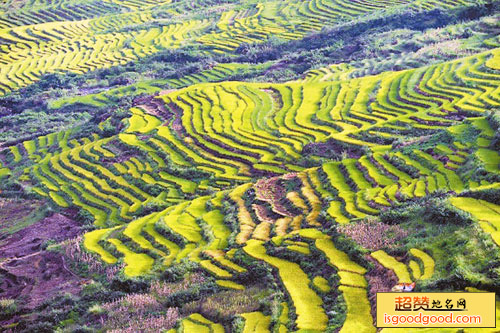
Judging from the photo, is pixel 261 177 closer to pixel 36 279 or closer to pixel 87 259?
pixel 87 259

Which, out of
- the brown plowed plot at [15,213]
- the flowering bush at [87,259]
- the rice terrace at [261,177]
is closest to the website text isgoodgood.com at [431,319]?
the rice terrace at [261,177]

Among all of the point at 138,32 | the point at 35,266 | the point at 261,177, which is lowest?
the point at 35,266

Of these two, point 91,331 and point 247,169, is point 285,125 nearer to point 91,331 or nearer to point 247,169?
point 247,169

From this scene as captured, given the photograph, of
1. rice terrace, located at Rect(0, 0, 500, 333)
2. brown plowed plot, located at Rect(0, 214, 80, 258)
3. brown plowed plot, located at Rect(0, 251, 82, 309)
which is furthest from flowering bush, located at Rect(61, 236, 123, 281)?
brown plowed plot, located at Rect(0, 214, 80, 258)

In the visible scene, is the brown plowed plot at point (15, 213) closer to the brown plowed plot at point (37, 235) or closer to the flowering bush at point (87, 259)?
the brown plowed plot at point (37, 235)

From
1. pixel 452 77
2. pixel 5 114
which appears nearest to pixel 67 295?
pixel 452 77

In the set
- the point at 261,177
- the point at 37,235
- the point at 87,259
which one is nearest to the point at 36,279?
the point at 87,259
